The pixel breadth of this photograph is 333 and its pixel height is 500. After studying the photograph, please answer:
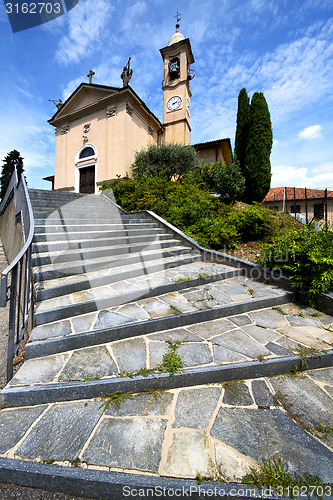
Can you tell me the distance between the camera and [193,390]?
73.3 inches

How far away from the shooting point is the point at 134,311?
2.83m

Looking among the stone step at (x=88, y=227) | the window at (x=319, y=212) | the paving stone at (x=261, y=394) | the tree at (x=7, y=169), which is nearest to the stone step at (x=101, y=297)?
the paving stone at (x=261, y=394)

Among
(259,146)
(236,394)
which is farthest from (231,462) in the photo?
(259,146)

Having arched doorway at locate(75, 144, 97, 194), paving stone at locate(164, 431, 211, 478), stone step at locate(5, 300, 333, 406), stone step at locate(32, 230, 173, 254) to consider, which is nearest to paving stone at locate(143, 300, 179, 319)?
stone step at locate(5, 300, 333, 406)

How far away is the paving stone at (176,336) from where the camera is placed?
2428mm

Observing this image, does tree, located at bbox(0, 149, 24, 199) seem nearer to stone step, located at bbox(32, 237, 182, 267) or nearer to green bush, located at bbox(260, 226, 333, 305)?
stone step, located at bbox(32, 237, 182, 267)

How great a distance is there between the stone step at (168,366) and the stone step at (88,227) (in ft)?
10.0

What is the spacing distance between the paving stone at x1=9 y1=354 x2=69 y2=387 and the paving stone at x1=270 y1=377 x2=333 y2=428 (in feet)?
6.73

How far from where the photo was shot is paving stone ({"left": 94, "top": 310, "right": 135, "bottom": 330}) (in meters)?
2.45

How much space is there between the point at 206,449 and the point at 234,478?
0.66 ft

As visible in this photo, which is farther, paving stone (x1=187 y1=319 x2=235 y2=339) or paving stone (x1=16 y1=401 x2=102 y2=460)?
paving stone (x1=187 y1=319 x2=235 y2=339)

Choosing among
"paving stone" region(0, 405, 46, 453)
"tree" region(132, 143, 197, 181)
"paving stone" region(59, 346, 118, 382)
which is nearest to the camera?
"paving stone" region(0, 405, 46, 453)

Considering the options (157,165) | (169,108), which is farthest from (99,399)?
(169,108)

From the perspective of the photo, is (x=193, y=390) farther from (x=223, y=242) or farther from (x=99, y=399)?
(x=223, y=242)
